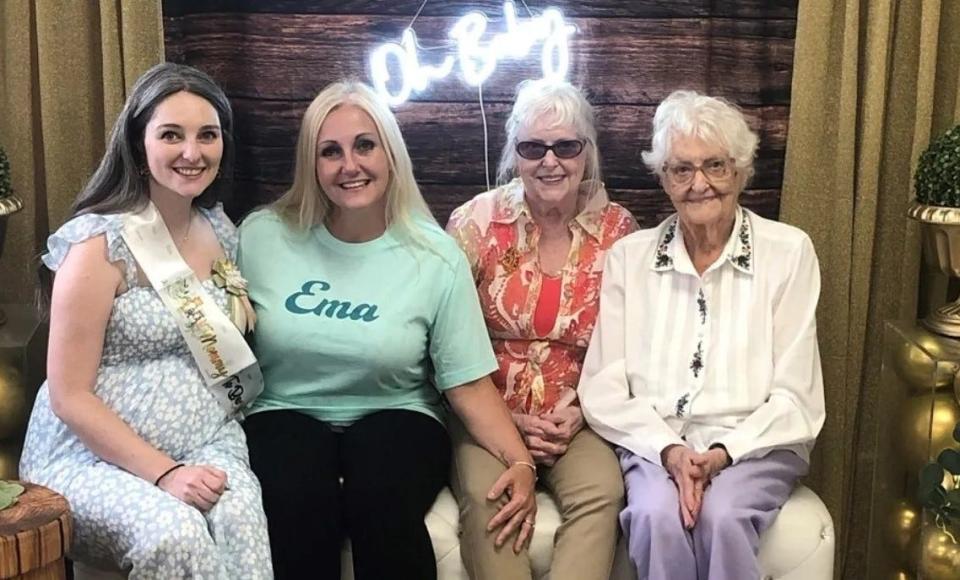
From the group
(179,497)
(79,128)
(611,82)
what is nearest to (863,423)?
(611,82)

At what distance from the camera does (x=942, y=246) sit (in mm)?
2195

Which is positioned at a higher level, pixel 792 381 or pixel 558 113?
pixel 558 113

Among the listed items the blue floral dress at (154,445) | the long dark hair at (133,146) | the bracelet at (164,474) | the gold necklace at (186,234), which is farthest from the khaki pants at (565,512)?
the long dark hair at (133,146)

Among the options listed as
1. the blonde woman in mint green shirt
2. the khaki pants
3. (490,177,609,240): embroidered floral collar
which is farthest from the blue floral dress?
(490,177,609,240): embroidered floral collar

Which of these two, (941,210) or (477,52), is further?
(477,52)

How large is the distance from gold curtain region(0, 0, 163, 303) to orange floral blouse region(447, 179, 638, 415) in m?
0.81

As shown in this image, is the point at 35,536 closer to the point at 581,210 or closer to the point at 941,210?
the point at 581,210

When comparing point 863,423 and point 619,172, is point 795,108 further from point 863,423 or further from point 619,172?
point 863,423

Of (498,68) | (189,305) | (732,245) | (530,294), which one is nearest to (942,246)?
(732,245)

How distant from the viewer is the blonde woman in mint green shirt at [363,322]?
2068mm

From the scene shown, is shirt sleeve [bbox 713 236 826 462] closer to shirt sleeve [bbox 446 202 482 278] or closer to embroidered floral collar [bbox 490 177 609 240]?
embroidered floral collar [bbox 490 177 609 240]

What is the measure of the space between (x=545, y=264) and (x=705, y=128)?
424 mm

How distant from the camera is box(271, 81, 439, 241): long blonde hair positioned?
84.4 inches

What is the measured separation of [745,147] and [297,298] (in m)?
0.90
